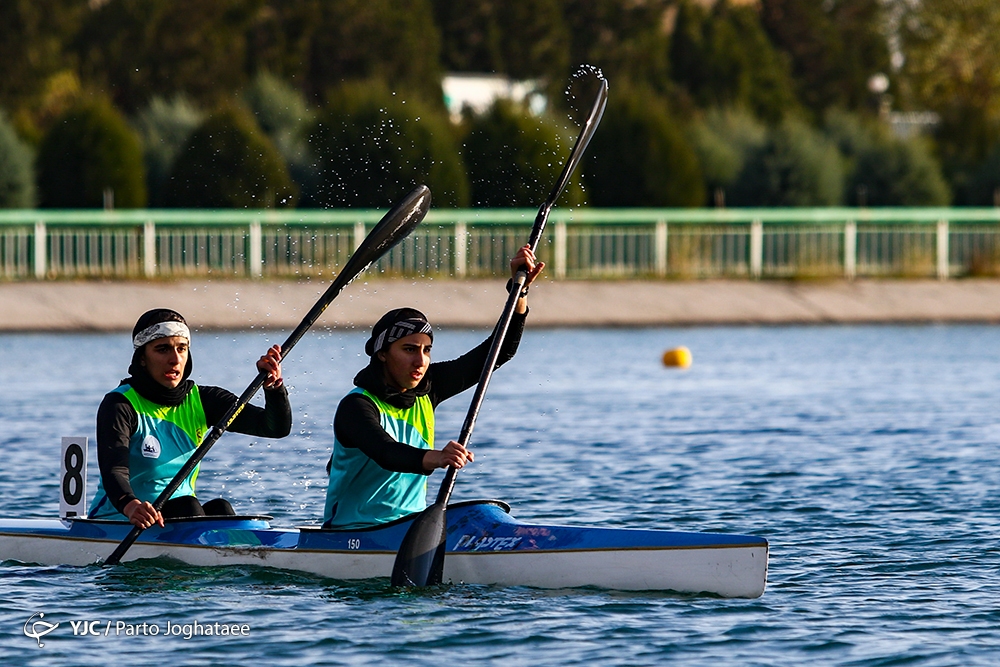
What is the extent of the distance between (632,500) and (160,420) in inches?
157

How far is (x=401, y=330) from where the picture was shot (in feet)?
29.1

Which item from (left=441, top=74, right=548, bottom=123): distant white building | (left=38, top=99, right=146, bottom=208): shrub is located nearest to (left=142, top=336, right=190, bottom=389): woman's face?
(left=38, top=99, right=146, bottom=208): shrub

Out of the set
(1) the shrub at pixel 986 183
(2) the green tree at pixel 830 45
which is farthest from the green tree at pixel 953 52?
(1) the shrub at pixel 986 183

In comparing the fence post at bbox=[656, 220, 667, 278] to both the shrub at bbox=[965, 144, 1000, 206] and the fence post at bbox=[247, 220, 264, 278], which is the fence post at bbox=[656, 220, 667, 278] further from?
the shrub at bbox=[965, 144, 1000, 206]

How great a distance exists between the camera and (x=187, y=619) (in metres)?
8.45

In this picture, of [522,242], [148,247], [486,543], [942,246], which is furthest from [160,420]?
[942,246]

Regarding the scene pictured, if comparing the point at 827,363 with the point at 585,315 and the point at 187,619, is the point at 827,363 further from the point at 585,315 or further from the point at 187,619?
the point at 187,619

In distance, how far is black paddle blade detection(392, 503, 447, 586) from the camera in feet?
29.1

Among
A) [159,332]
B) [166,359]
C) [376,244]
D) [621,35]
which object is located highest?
[621,35]

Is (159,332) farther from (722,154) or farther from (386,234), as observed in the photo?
(722,154)

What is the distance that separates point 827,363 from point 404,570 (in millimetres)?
15963

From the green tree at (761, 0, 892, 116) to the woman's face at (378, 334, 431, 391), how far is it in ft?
188

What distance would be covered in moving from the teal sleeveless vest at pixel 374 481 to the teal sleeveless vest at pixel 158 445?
2.96ft

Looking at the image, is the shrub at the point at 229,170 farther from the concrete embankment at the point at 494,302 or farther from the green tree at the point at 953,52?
the green tree at the point at 953,52
